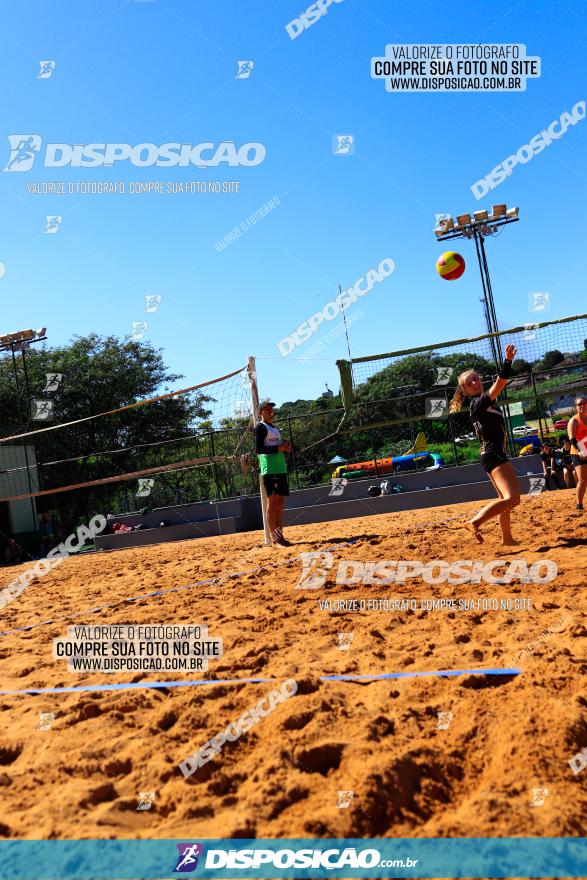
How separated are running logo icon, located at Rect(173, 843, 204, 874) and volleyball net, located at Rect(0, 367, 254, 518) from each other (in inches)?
Answer: 269

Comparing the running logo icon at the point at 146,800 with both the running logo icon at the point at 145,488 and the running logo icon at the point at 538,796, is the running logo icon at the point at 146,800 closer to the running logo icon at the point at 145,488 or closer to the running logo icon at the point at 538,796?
the running logo icon at the point at 538,796

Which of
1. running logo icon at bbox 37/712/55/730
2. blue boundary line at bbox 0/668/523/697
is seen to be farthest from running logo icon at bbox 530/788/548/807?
running logo icon at bbox 37/712/55/730

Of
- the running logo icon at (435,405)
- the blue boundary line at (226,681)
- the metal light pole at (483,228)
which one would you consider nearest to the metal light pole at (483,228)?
the metal light pole at (483,228)

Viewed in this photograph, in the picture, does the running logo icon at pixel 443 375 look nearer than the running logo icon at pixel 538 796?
No

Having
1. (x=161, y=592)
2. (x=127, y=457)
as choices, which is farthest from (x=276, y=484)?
(x=127, y=457)

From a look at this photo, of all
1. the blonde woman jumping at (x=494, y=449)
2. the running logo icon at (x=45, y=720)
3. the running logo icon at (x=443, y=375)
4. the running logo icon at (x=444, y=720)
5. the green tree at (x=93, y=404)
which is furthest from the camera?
the green tree at (x=93, y=404)

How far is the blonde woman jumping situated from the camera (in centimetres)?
518

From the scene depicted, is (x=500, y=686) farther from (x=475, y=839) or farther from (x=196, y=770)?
(x=196, y=770)

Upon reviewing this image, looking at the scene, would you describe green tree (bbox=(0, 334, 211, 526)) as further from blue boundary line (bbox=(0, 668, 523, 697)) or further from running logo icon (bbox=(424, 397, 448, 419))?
blue boundary line (bbox=(0, 668, 523, 697))

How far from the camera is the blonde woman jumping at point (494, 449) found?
204 inches

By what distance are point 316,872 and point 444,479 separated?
440 inches

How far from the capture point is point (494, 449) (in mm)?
5410

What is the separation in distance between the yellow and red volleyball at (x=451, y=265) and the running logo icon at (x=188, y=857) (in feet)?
30.8

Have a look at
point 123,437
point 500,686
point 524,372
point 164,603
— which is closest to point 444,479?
point 524,372
